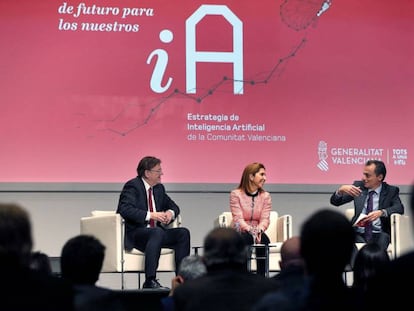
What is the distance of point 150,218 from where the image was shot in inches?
279

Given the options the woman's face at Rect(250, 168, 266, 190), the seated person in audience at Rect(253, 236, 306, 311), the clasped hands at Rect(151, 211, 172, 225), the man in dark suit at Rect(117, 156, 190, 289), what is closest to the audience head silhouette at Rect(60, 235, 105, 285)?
the seated person in audience at Rect(253, 236, 306, 311)

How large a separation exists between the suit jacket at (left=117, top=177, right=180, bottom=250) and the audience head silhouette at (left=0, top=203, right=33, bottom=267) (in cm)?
430

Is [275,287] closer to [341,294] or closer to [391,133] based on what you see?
[341,294]

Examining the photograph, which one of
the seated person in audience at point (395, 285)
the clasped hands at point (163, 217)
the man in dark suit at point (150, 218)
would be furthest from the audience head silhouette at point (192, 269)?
the clasped hands at point (163, 217)

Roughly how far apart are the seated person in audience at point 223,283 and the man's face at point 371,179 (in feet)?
13.5

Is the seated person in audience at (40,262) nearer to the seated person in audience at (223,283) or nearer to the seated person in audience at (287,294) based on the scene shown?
the seated person in audience at (223,283)

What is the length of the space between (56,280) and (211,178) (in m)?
5.48

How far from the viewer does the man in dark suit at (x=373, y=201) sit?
288 inches

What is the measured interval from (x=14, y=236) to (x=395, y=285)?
1074 mm

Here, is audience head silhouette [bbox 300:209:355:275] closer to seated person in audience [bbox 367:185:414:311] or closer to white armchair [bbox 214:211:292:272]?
seated person in audience [bbox 367:185:414:311]

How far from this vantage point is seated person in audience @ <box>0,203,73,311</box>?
2.62 m

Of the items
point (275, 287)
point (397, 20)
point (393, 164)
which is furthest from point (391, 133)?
point (275, 287)

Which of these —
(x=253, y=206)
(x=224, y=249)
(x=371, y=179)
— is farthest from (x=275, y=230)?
(x=224, y=249)

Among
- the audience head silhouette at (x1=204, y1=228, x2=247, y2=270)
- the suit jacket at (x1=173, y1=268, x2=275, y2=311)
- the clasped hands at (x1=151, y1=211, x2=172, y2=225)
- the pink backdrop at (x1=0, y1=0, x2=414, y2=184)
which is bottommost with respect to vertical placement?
the suit jacket at (x1=173, y1=268, x2=275, y2=311)
